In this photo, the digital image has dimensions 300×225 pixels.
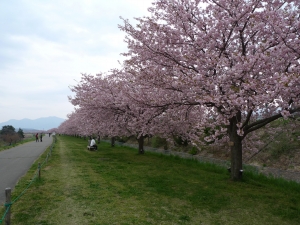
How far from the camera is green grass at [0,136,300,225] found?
6.06 m

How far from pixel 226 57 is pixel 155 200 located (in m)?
5.79

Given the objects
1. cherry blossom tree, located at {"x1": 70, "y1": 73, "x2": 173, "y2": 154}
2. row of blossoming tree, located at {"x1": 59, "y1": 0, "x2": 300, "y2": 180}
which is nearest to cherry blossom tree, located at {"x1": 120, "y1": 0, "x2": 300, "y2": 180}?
row of blossoming tree, located at {"x1": 59, "y1": 0, "x2": 300, "y2": 180}

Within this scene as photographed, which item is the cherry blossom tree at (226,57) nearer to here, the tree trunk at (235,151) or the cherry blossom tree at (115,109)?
the tree trunk at (235,151)

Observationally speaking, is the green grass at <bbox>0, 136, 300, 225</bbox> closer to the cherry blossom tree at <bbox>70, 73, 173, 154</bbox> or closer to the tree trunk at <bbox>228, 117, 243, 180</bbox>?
the tree trunk at <bbox>228, 117, 243, 180</bbox>

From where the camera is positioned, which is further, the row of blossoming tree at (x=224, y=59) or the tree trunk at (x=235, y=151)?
the tree trunk at (x=235, y=151)

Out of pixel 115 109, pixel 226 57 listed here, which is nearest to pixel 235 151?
pixel 226 57

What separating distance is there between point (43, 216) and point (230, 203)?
531 cm

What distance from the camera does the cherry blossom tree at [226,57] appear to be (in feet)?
22.6

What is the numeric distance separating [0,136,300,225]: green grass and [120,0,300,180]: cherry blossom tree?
186 centimetres

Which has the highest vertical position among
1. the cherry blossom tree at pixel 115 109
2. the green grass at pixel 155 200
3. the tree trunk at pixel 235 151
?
the cherry blossom tree at pixel 115 109

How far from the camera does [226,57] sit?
30.3 feet

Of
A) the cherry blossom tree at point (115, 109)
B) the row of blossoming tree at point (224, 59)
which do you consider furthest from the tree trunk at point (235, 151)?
the cherry blossom tree at point (115, 109)

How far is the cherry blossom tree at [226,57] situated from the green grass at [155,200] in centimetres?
186

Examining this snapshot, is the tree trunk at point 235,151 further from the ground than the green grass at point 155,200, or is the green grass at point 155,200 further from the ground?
the tree trunk at point 235,151
